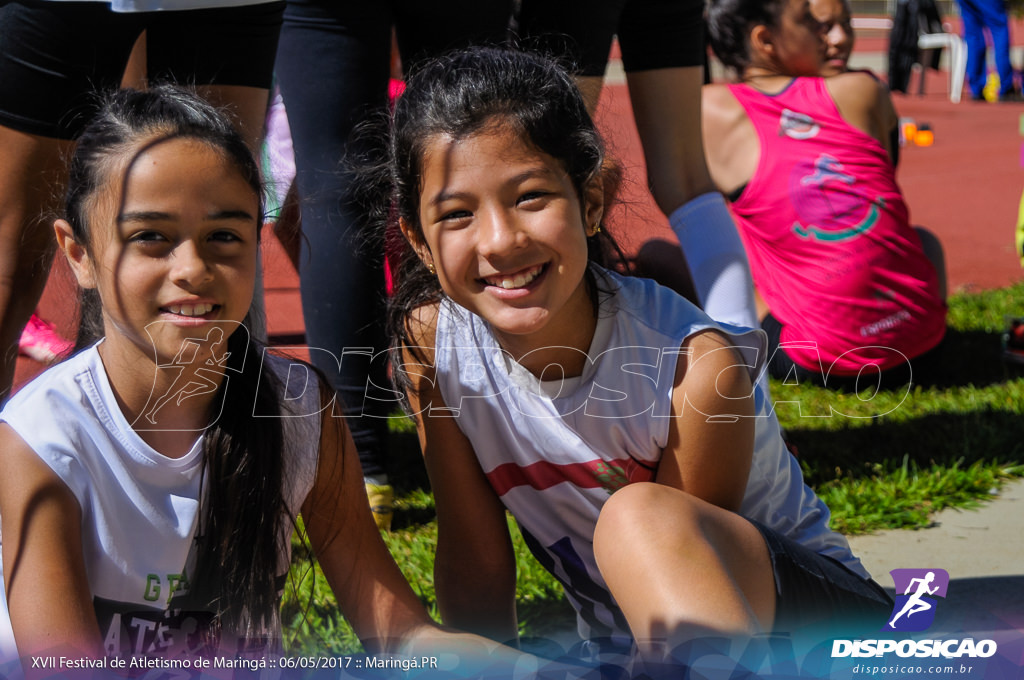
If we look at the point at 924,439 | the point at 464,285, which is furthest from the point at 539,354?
the point at 924,439

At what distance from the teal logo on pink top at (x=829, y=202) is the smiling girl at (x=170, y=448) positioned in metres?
2.08

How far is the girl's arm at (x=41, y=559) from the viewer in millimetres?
1419

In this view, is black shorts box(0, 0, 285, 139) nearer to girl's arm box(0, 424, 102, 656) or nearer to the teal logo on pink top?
girl's arm box(0, 424, 102, 656)

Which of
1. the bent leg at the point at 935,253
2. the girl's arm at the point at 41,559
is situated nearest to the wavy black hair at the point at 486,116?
the girl's arm at the point at 41,559

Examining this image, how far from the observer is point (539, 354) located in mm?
1789

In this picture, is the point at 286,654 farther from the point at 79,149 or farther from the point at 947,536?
the point at 947,536

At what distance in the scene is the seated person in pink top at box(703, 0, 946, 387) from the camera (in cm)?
336

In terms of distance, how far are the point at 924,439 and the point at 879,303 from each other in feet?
1.83

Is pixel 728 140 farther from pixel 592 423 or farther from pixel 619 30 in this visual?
pixel 592 423

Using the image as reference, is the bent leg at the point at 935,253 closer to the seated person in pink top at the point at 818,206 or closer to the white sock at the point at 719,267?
the seated person in pink top at the point at 818,206

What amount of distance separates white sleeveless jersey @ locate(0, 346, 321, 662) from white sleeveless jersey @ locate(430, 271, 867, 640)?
0.45 m

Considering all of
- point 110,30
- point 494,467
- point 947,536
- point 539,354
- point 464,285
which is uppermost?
point 110,30

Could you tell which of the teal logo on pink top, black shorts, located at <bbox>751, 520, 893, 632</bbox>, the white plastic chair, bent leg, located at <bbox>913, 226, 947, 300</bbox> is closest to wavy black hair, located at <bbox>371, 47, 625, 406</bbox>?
black shorts, located at <bbox>751, 520, 893, 632</bbox>

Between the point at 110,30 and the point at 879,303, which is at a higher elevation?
the point at 110,30
